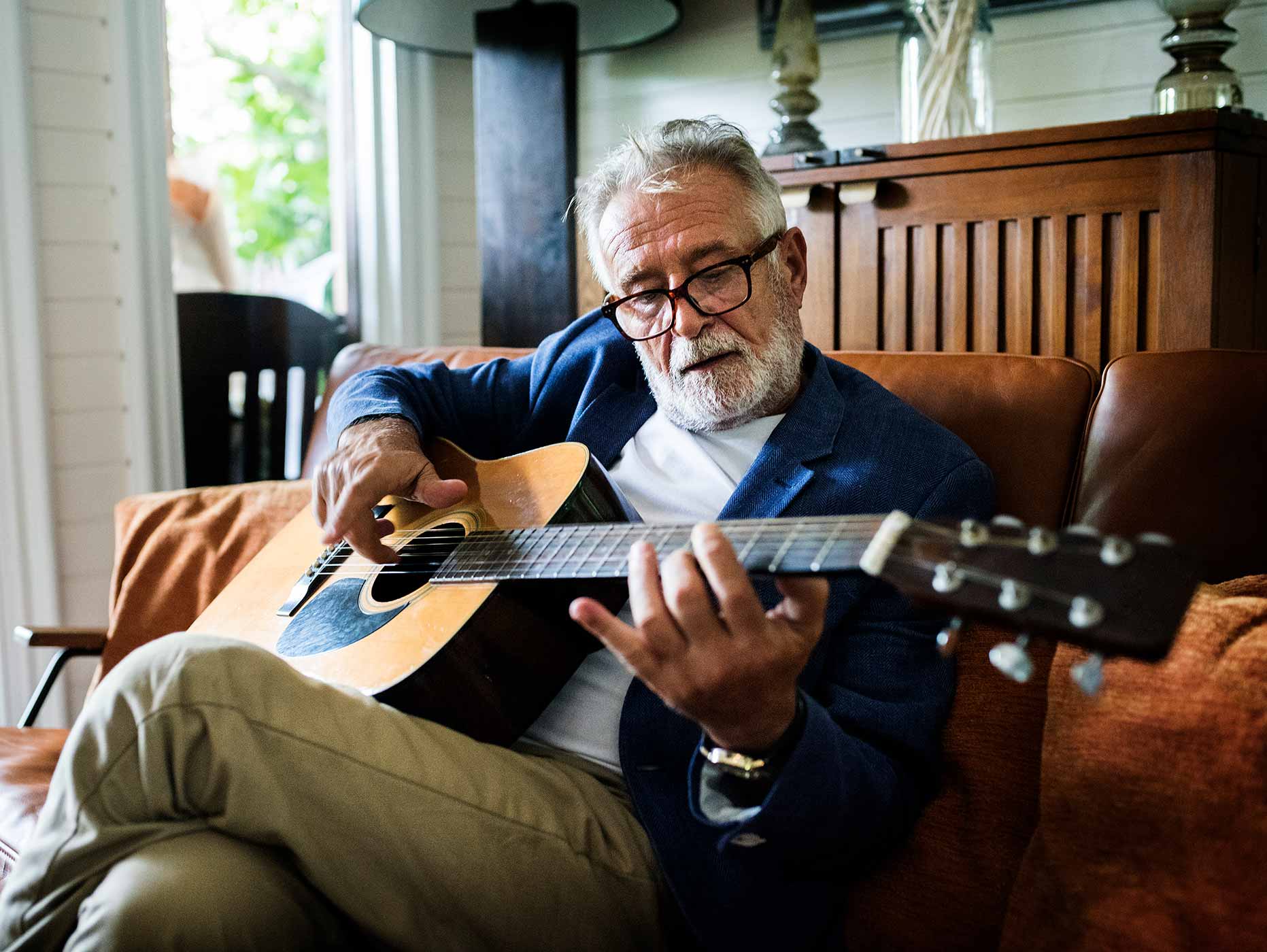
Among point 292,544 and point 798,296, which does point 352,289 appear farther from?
point 798,296

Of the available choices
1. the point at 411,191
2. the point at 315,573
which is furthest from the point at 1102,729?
the point at 411,191

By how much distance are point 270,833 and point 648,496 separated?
0.68 meters

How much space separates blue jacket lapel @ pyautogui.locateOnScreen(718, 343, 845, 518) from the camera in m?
1.28

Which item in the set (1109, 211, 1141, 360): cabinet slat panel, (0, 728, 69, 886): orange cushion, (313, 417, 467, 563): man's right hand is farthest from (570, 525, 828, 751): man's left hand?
(1109, 211, 1141, 360): cabinet slat panel

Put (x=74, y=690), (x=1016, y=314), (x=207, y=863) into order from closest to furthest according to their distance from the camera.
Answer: (x=207, y=863), (x=1016, y=314), (x=74, y=690)

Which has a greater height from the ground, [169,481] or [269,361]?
[269,361]

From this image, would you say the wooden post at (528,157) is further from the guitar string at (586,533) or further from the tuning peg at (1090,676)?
the tuning peg at (1090,676)

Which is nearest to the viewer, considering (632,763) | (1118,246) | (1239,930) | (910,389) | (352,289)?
(1239,930)

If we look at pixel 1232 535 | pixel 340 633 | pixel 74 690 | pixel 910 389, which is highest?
pixel 910 389

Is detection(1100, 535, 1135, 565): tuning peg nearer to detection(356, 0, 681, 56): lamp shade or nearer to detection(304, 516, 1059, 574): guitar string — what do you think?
detection(304, 516, 1059, 574): guitar string

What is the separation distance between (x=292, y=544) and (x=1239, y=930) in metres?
1.24

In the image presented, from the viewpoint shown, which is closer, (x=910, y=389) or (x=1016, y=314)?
(x=910, y=389)

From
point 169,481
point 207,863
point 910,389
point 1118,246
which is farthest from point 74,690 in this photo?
point 1118,246

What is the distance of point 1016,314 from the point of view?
1854 mm
